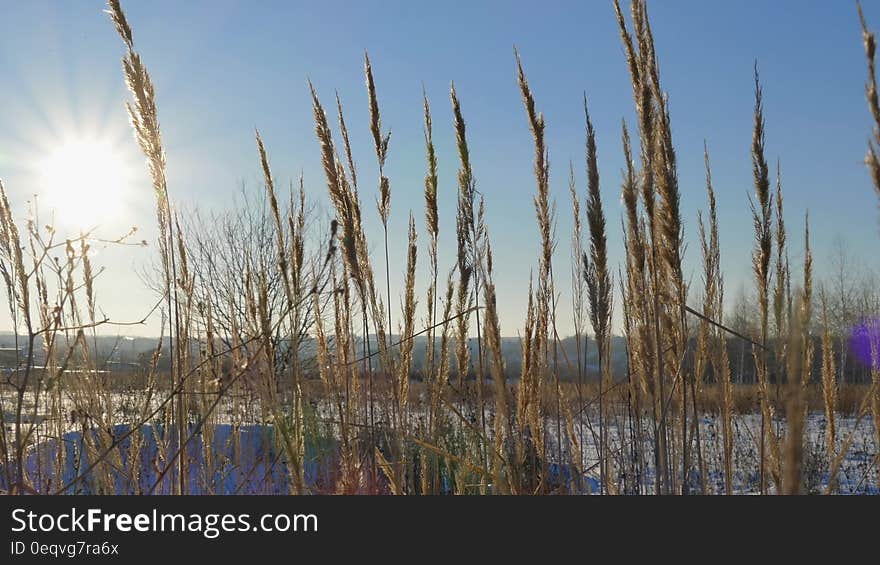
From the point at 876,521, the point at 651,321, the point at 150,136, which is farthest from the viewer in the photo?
the point at 651,321

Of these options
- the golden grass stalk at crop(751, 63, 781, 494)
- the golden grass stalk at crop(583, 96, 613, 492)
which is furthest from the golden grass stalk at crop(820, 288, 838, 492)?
the golden grass stalk at crop(583, 96, 613, 492)

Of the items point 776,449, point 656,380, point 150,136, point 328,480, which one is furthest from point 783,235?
point 150,136

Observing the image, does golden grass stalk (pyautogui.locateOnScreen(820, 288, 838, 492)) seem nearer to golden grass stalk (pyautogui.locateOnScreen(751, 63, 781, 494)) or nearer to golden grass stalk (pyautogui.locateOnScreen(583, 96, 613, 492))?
golden grass stalk (pyautogui.locateOnScreen(751, 63, 781, 494))

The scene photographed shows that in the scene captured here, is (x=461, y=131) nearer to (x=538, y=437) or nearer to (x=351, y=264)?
(x=351, y=264)

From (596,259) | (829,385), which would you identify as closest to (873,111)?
(596,259)

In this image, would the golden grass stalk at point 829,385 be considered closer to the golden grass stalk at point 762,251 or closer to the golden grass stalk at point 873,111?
the golden grass stalk at point 762,251

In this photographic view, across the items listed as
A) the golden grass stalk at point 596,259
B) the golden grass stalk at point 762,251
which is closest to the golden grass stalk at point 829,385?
the golden grass stalk at point 762,251

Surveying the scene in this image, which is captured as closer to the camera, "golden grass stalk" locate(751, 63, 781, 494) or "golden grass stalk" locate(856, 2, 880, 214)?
"golden grass stalk" locate(856, 2, 880, 214)

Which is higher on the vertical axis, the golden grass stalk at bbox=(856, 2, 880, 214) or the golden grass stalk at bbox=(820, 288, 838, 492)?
the golden grass stalk at bbox=(856, 2, 880, 214)

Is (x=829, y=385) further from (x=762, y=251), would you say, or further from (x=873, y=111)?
(x=873, y=111)

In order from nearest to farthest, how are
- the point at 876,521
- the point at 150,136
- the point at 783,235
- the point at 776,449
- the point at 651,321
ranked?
the point at 876,521, the point at 150,136, the point at 651,321, the point at 776,449, the point at 783,235

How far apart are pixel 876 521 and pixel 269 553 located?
113cm

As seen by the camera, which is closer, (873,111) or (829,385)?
(873,111)

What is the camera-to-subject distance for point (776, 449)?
2.15 meters
